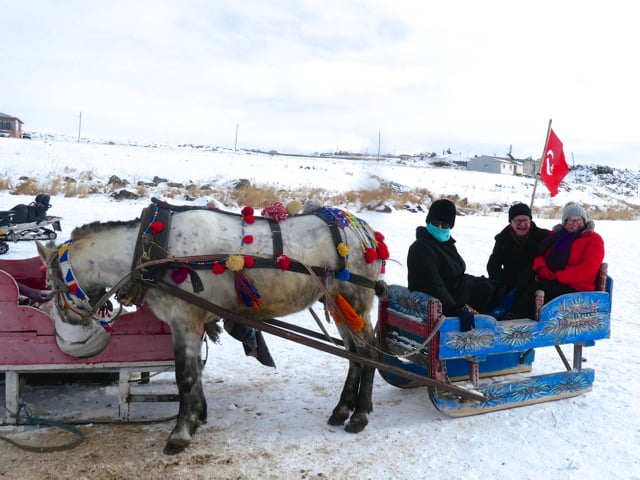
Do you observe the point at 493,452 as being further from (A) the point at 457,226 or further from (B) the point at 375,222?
(A) the point at 457,226

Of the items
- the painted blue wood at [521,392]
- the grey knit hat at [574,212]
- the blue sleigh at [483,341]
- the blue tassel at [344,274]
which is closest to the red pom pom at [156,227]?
the blue tassel at [344,274]

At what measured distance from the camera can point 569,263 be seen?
4707mm

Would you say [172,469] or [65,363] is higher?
[65,363]

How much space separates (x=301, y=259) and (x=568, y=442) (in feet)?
7.55

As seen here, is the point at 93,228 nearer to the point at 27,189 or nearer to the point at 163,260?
the point at 163,260

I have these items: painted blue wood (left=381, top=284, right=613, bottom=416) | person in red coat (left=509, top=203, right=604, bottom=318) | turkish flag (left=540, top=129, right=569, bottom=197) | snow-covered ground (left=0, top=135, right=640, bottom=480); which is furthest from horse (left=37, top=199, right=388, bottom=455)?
turkish flag (left=540, top=129, right=569, bottom=197)

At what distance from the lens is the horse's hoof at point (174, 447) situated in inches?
140

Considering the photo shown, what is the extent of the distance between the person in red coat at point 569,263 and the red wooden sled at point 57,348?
2.99 metres

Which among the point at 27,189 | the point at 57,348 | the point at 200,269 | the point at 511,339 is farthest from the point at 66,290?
the point at 27,189

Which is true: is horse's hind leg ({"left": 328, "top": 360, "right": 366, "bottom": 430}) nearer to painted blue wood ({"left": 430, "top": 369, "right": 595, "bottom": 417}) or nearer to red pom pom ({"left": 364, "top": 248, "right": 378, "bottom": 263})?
painted blue wood ({"left": 430, "top": 369, "right": 595, "bottom": 417})

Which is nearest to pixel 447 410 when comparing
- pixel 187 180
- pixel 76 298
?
pixel 76 298

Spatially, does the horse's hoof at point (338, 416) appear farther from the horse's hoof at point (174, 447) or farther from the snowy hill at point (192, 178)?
the snowy hill at point (192, 178)

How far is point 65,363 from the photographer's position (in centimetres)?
385

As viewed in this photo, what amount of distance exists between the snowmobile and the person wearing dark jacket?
823cm
